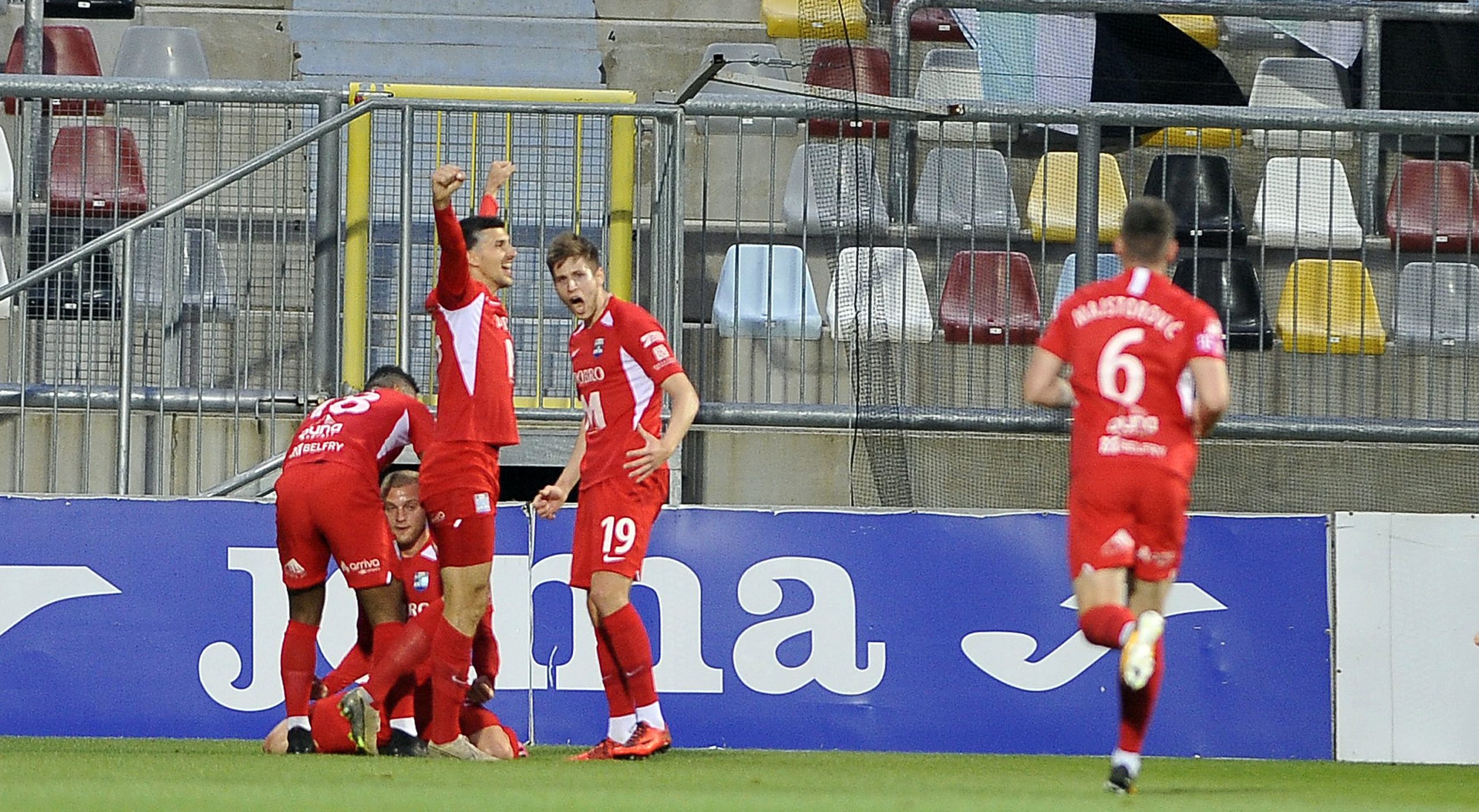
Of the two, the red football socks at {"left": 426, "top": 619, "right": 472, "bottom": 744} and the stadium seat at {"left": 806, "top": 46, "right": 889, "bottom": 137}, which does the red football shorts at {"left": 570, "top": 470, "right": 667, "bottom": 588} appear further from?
the stadium seat at {"left": 806, "top": 46, "right": 889, "bottom": 137}

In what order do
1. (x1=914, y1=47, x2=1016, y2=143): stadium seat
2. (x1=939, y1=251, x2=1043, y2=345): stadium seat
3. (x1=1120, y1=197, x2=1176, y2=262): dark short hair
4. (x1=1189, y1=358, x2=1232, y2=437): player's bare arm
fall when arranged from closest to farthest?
1. (x1=1189, y1=358, x2=1232, y2=437): player's bare arm
2. (x1=1120, y1=197, x2=1176, y2=262): dark short hair
3. (x1=939, y1=251, x2=1043, y2=345): stadium seat
4. (x1=914, y1=47, x2=1016, y2=143): stadium seat

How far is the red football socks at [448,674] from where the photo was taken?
24.6 feet

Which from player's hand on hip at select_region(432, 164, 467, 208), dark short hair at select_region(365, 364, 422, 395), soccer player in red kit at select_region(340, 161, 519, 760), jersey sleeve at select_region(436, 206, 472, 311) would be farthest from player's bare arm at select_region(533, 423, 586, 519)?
player's hand on hip at select_region(432, 164, 467, 208)

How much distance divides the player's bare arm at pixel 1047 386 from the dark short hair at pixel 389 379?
3199 mm

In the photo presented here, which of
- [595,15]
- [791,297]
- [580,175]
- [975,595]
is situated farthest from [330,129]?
[595,15]

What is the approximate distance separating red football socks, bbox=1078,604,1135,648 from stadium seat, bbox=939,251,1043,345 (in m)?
4.47

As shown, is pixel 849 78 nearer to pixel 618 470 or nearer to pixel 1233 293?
pixel 1233 293

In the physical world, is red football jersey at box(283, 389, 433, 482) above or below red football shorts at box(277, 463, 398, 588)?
above

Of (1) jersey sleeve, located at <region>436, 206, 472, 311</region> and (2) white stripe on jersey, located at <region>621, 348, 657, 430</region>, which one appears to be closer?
(1) jersey sleeve, located at <region>436, 206, 472, 311</region>

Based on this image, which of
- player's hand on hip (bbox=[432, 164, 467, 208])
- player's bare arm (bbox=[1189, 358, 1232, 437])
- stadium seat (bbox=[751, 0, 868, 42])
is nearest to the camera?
player's bare arm (bbox=[1189, 358, 1232, 437])

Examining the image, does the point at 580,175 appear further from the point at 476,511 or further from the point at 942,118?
the point at 476,511

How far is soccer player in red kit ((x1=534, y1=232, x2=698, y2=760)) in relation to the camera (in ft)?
Result: 25.2

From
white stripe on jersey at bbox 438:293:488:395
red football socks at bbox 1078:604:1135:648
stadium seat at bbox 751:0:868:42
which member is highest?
stadium seat at bbox 751:0:868:42

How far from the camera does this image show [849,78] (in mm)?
11320
